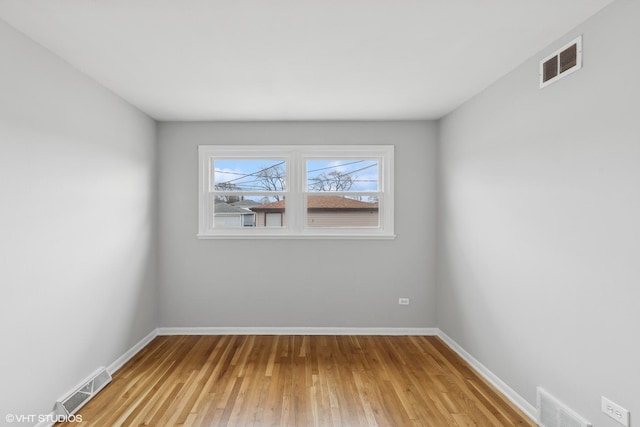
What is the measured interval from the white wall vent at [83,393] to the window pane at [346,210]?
100 inches

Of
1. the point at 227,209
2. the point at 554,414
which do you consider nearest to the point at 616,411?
the point at 554,414

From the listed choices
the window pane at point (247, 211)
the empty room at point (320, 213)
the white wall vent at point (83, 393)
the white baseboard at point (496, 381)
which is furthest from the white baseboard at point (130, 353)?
the white baseboard at point (496, 381)

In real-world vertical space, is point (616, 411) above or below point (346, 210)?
below

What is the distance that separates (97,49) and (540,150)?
10.2 ft

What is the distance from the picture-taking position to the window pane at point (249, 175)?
4023 mm

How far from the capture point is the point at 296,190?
3982mm

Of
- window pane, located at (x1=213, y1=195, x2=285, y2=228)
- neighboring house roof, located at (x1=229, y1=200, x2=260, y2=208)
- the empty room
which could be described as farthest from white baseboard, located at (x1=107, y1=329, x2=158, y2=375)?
neighboring house roof, located at (x1=229, y1=200, x2=260, y2=208)

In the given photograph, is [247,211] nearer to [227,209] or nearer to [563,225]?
[227,209]

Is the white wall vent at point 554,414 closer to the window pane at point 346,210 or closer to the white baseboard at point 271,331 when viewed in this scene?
the white baseboard at point 271,331

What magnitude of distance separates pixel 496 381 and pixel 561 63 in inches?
97.1

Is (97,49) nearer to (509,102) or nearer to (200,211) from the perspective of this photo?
(200,211)

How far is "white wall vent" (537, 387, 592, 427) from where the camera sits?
6.40 feet

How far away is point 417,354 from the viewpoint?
133 inches

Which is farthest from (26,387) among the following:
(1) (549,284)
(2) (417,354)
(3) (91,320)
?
(1) (549,284)
